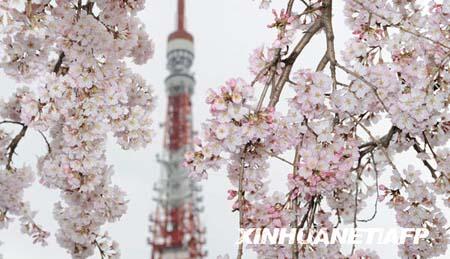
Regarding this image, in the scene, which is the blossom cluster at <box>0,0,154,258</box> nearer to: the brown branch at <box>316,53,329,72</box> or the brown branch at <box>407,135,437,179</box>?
the brown branch at <box>316,53,329,72</box>

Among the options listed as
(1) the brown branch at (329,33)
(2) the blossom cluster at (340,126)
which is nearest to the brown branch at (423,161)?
(2) the blossom cluster at (340,126)

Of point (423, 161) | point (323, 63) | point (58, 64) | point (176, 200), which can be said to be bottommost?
point (423, 161)

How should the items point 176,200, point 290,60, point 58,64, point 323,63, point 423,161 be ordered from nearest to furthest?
point 323,63 < point 290,60 < point 58,64 < point 423,161 < point 176,200

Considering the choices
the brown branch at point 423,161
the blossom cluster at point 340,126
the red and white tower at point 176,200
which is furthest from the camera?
the red and white tower at point 176,200

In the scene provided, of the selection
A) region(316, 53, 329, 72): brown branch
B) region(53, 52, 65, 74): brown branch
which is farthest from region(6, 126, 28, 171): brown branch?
region(316, 53, 329, 72): brown branch

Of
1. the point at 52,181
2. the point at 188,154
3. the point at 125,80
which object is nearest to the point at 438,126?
the point at 188,154

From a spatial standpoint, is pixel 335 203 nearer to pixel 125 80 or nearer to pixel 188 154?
pixel 188 154

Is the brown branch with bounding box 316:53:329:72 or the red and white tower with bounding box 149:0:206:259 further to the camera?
the red and white tower with bounding box 149:0:206:259

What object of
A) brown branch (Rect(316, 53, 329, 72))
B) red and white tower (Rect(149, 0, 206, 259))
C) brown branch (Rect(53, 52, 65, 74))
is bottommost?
brown branch (Rect(316, 53, 329, 72))

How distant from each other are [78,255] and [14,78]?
884 millimetres

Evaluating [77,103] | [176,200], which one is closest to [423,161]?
[77,103]

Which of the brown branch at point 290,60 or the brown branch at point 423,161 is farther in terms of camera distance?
the brown branch at point 423,161

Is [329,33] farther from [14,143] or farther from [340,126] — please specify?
[14,143]

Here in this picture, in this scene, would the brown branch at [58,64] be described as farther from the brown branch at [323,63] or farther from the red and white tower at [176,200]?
the red and white tower at [176,200]
